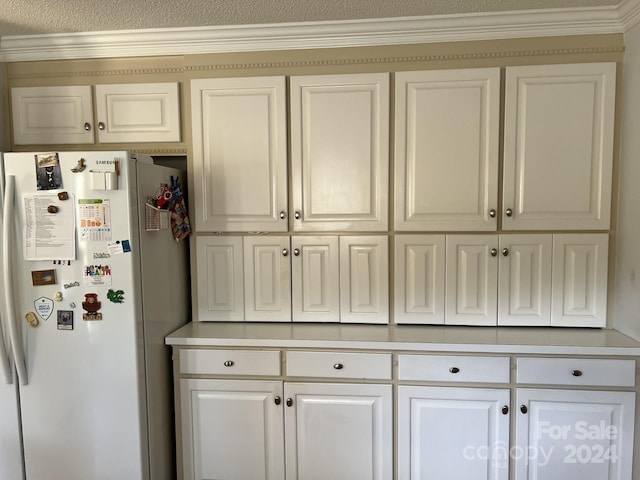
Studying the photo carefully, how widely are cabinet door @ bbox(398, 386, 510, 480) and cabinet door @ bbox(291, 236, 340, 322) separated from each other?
1.79ft

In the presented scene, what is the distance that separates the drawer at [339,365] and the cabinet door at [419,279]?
303 millimetres

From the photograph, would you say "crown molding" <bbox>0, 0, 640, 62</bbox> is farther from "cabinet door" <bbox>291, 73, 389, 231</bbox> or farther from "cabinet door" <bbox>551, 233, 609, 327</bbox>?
"cabinet door" <bbox>551, 233, 609, 327</bbox>

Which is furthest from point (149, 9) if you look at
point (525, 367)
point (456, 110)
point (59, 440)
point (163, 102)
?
point (525, 367)

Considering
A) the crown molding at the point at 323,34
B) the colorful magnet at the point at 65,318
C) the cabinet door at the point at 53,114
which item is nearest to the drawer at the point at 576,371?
the crown molding at the point at 323,34

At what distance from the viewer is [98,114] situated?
7.27ft

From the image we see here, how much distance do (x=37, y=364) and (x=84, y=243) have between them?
558mm

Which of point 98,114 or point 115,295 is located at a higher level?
point 98,114

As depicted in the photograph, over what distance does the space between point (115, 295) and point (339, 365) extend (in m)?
1.00

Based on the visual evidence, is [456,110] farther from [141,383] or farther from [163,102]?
[141,383]

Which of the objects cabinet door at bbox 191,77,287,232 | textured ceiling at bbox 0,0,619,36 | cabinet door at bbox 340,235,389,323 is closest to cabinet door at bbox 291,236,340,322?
cabinet door at bbox 340,235,389,323

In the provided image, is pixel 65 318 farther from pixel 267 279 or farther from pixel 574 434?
pixel 574 434

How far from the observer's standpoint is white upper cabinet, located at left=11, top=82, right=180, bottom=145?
7.17 ft

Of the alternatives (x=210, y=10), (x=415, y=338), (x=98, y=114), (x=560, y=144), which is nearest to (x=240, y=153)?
(x=210, y=10)

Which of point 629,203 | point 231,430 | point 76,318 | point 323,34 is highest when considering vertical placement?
point 323,34
